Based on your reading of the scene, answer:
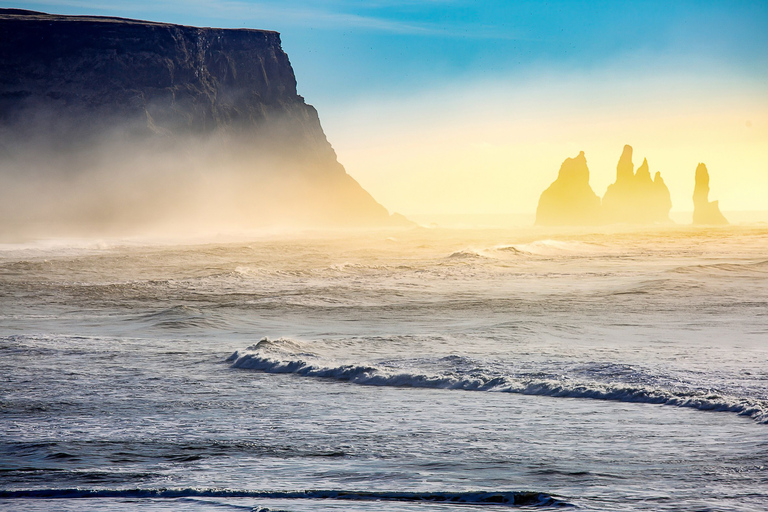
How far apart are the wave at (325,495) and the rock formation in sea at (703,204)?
13148 centimetres

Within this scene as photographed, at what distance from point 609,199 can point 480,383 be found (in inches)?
5569

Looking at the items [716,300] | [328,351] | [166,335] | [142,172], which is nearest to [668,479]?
[328,351]

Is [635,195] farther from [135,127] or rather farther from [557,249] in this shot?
A: [557,249]

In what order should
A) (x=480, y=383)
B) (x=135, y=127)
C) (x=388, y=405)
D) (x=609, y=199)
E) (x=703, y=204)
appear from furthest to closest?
1. (x=609, y=199)
2. (x=703, y=204)
3. (x=135, y=127)
4. (x=480, y=383)
5. (x=388, y=405)

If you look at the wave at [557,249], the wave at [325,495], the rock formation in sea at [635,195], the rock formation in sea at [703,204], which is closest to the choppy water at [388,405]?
the wave at [325,495]

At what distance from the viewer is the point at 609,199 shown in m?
143

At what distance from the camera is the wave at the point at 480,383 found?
7958 millimetres

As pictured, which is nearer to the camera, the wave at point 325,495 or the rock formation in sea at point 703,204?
the wave at point 325,495

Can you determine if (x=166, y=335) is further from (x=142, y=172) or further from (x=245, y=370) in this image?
(x=142, y=172)

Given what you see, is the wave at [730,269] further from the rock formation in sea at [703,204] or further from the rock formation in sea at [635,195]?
the rock formation in sea at [635,195]

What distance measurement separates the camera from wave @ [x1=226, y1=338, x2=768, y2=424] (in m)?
7.96

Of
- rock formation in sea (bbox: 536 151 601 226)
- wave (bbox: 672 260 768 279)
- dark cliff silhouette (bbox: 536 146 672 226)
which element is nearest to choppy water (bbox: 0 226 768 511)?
wave (bbox: 672 260 768 279)

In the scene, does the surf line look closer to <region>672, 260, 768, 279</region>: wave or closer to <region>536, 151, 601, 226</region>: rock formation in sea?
<region>672, 260, 768, 279</region>: wave

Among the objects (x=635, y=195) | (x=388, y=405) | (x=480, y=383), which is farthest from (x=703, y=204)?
(x=388, y=405)
